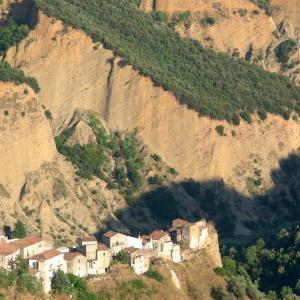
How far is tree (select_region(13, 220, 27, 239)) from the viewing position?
406 feet

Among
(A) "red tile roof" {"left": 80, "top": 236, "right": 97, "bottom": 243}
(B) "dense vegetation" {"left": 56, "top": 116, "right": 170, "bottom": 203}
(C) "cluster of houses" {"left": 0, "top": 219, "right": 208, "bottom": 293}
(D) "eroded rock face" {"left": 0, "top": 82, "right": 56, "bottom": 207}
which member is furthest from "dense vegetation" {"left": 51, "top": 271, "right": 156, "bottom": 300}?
(B) "dense vegetation" {"left": 56, "top": 116, "right": 170, "bottom": 203}

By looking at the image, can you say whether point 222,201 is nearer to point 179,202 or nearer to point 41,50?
point 179,202

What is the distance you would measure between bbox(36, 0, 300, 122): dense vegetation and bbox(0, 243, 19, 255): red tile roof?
96.4 ft

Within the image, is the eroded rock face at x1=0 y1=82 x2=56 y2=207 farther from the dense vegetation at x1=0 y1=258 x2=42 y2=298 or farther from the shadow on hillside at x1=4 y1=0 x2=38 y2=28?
the dense vegetation at x1=0 y1=258 x2=42 y2=298

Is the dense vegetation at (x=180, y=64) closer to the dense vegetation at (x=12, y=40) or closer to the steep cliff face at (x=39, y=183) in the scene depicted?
the dense vegetation at (x=12, y=40)

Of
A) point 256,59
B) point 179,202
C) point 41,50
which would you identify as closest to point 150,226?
point 179,202

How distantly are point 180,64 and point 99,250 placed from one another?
33.0 meters

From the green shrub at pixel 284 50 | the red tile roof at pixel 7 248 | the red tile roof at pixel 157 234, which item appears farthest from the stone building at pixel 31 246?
the green shrub at pixel 284 50

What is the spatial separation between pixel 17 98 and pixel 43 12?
1052 cm

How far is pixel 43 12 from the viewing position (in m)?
142

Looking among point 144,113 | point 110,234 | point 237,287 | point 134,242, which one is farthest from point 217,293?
A: point 144,113

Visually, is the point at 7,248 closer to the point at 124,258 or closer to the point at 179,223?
the point at 124,258

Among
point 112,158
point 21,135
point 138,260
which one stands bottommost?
point 138,260

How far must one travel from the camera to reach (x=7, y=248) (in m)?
113
